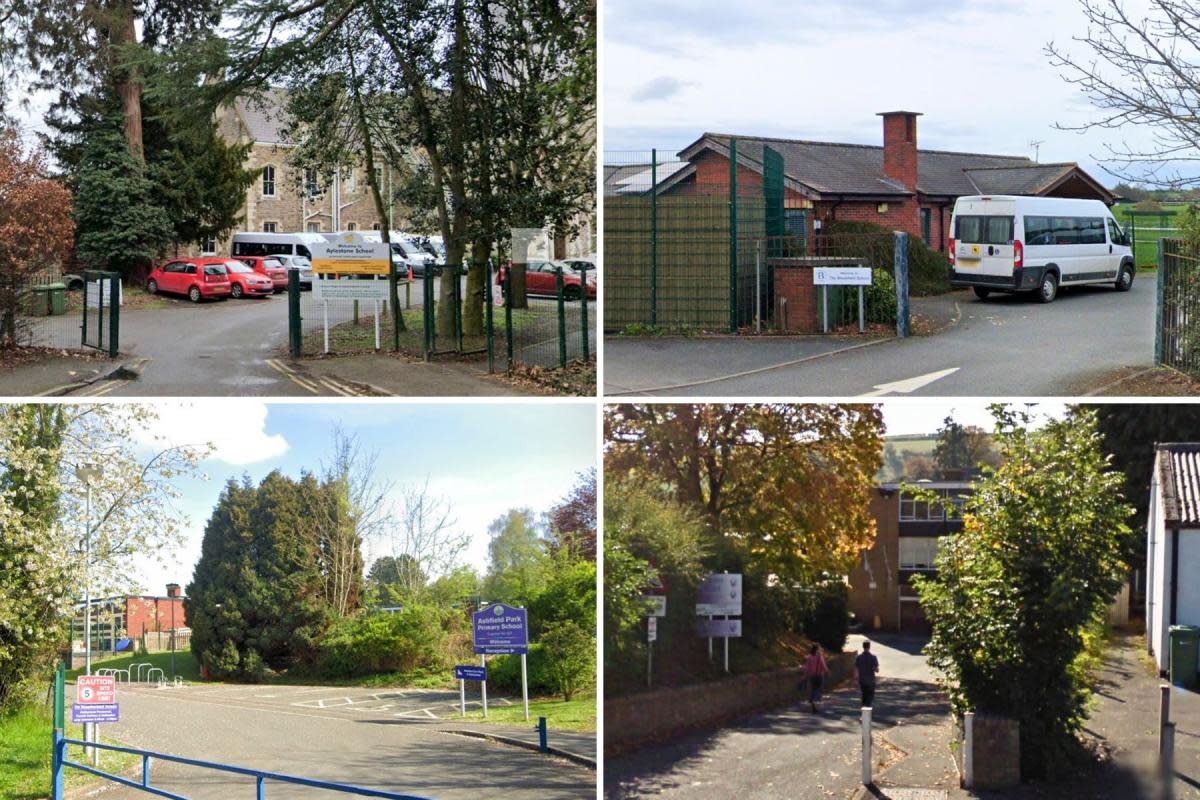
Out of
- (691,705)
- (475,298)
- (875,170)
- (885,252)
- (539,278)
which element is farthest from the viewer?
(875,170)

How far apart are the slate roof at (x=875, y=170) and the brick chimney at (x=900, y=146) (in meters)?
0.23

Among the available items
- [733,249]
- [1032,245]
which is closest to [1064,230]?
[1032,245]

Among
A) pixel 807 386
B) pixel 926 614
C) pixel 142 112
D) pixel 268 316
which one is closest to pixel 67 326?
pixel 268 316

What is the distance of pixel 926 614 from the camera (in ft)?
30.9

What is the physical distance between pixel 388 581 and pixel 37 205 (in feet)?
26.0

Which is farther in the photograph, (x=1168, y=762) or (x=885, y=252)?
(x=885, y=252)

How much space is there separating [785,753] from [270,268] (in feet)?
61.9

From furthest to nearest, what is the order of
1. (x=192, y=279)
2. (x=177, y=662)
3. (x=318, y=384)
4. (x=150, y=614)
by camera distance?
1. (x=192, y=279)
2. (x=177, y=662)
3. (x=150, y=614)
4. (x=318, y=384)

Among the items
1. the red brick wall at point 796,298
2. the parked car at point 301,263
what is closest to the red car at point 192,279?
the parked car at point 301,263

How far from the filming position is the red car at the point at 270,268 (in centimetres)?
2488

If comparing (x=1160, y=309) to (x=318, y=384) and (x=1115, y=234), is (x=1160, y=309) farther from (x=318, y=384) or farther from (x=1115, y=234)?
(x=318, y=384)

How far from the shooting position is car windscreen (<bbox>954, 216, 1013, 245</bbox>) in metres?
17.7

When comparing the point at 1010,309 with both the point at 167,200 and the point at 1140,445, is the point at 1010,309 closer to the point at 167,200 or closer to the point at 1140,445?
the point at 1140,445

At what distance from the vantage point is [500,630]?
15039 mm
